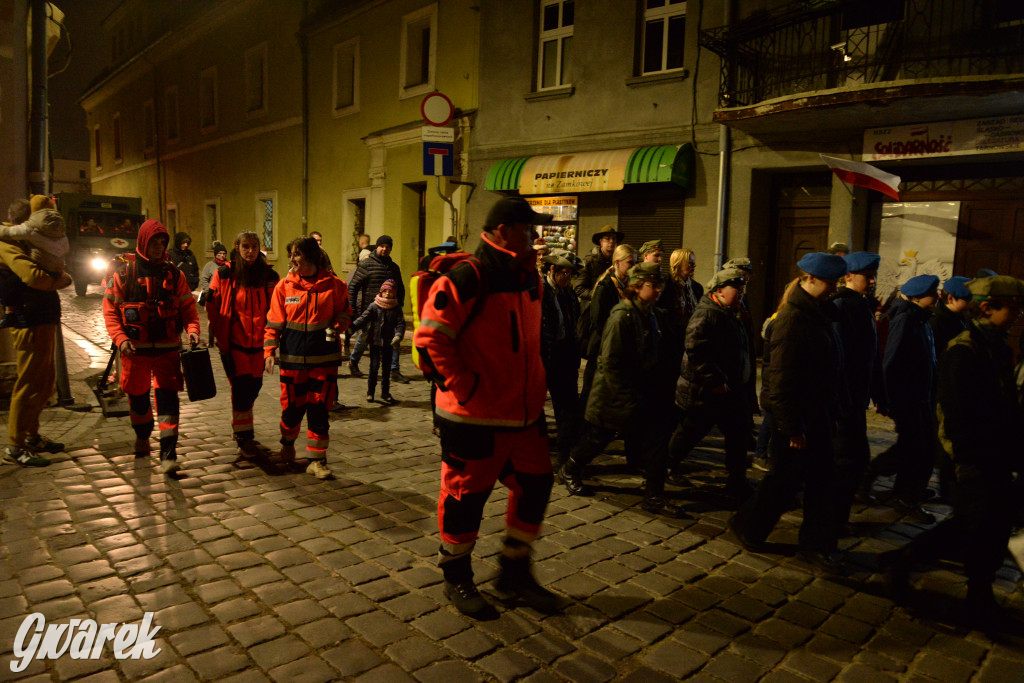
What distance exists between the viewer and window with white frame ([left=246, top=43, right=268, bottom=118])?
75.8 feet

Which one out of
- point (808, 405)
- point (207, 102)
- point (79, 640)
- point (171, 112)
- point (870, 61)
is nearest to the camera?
point (79, 640)

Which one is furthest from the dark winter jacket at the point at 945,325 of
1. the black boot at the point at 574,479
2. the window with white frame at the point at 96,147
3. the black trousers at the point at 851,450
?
the window with white frame at the point at 96,147

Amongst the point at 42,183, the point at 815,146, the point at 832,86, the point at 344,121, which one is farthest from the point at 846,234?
the point at 344,121

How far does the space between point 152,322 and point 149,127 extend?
31.5 m

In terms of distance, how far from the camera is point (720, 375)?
5.28 meters

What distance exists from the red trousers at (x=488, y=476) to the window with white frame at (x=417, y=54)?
14909 millimetres

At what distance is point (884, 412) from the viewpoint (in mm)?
5391

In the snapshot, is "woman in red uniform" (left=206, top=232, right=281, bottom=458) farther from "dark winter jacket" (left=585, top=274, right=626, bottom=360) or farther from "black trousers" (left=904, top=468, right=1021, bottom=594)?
"black trousers" (left=904, top=468, right=1021, bottom=594)

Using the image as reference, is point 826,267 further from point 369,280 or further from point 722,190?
point 722,190

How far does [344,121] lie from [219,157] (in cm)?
886

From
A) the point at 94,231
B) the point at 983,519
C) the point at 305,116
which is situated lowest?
the point at 983,519

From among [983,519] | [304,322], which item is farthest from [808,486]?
[304,322]

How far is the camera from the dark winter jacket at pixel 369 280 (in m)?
9.29

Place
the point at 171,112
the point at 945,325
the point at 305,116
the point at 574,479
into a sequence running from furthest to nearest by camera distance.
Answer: the point at 171,112
the point at 305,116
the point at 574,479
the point at 945,325
